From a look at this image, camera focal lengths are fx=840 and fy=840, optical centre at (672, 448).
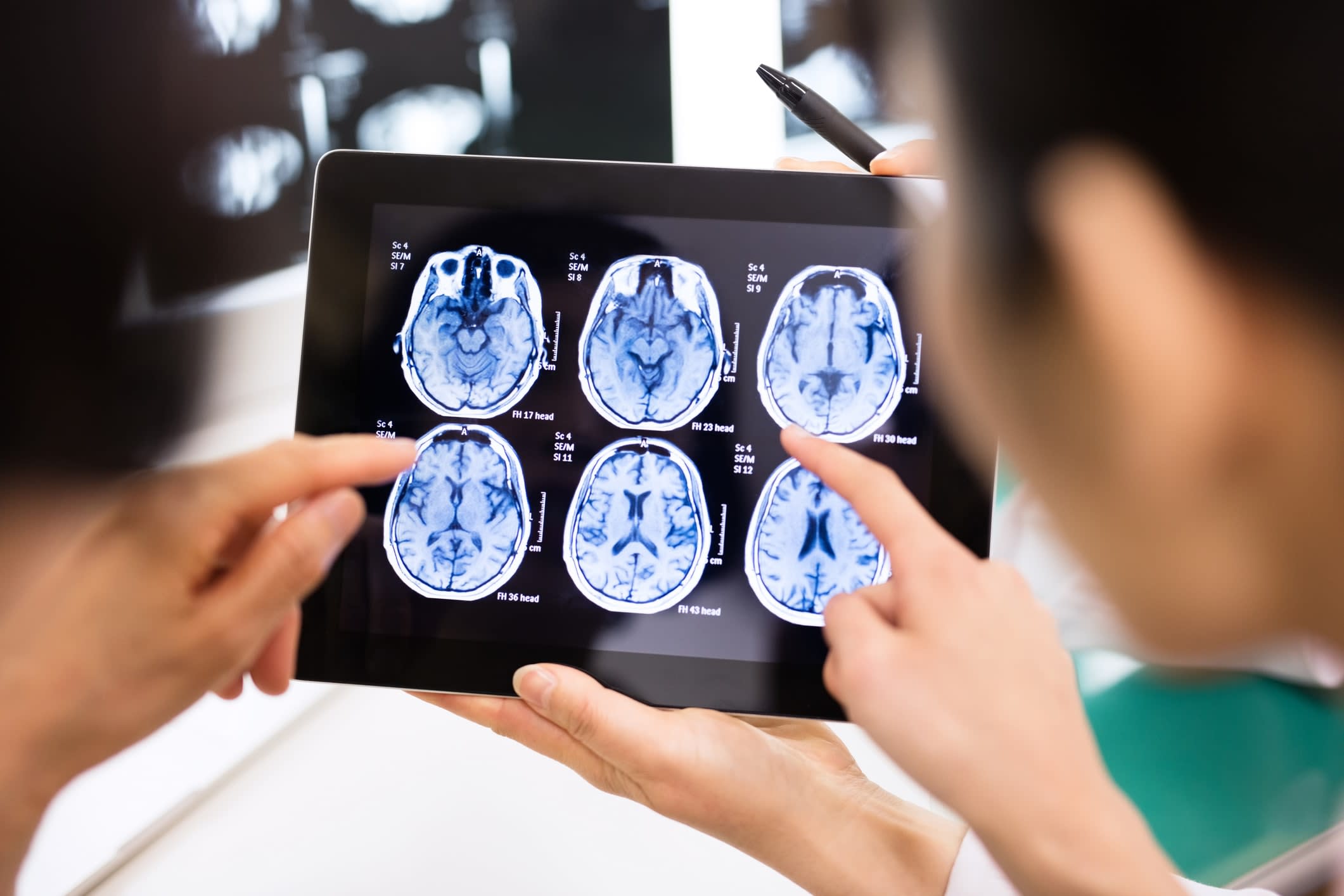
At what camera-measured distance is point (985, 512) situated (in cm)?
65

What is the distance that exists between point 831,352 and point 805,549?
158 millimetres

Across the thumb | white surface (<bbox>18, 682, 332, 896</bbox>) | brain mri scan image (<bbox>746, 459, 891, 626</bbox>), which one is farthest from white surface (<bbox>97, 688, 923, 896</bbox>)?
brain mri scan image (<bbox>746, 459, 891, 626</bbox>)

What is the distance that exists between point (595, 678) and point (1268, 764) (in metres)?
1.17

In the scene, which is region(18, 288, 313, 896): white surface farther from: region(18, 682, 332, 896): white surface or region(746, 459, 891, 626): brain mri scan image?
region(746, 459, 891, 626): brain mri scan image

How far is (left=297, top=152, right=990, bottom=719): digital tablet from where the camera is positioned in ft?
2.20

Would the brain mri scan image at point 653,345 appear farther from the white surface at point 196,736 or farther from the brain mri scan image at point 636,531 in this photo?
the white surface at point 196,736

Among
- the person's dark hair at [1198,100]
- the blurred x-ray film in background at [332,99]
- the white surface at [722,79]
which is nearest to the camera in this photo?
the person's dark hair at [1198,100]

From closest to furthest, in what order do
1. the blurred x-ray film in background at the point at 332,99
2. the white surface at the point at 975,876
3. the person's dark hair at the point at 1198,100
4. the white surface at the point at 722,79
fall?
the person's dark hair at the point at 1198,100 < the blurred x-ray film in background at the point at 332,99 < the white surface at the point at 975,876 < the white surface at the point at 722,79

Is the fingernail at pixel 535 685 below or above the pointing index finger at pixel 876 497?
below

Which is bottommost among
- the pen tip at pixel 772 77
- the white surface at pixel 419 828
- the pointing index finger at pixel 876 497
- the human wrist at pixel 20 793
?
the white surface at pixel 419 828

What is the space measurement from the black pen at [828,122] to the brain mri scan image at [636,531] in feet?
1.36

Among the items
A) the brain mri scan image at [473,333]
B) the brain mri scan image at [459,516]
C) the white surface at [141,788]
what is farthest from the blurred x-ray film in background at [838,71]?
the white surface at [141,788]

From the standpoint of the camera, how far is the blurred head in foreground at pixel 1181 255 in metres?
0.47

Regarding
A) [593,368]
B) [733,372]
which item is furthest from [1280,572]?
[593,368]
